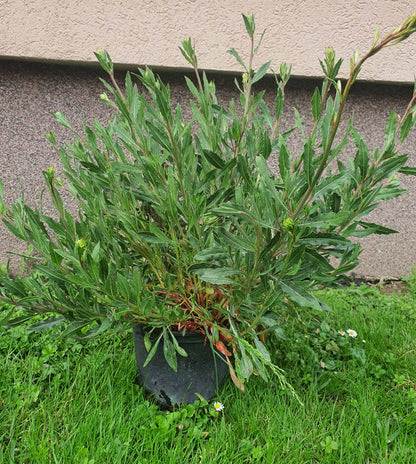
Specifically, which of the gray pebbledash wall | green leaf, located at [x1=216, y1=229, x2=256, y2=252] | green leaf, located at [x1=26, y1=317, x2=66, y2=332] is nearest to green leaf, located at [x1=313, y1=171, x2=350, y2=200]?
green leaf, located at [x1=216, y1=229, x2=256, y2=252]

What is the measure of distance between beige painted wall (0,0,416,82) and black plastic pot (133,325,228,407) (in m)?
1.95

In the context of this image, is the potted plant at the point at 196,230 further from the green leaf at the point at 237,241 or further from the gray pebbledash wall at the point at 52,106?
the gray pebbledash wall at the point at 52,106

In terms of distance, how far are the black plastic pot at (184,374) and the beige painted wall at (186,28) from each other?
1949 millimetres

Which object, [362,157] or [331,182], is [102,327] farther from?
[362,157]

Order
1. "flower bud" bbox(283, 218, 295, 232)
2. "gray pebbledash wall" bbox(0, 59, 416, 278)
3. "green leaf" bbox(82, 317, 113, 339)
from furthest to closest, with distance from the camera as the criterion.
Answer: "gray pebbledash wall" bbox(0, 59, 416, 278)
"green leaf" bbox(82, 317, 113, 339)
"flower bud" bbox(283, 218, 295, 232)

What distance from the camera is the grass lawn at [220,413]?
1441mm

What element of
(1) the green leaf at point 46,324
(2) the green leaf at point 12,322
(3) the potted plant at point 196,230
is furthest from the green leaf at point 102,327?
(2) the green leaf at point 12,322

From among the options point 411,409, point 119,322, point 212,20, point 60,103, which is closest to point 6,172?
point 60,103

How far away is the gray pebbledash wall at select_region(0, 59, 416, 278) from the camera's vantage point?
2873 mm

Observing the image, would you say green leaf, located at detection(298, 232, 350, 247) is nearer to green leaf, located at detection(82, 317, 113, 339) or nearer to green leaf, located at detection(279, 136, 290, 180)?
green leaf, located at detection(279, 136, 290, 180)

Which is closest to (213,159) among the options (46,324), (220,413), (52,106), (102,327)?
(102,327)

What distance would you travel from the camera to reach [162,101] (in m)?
1.10

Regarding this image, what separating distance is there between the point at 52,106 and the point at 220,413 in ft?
7.48

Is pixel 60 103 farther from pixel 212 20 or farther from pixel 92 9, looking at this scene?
pixel 212 20
